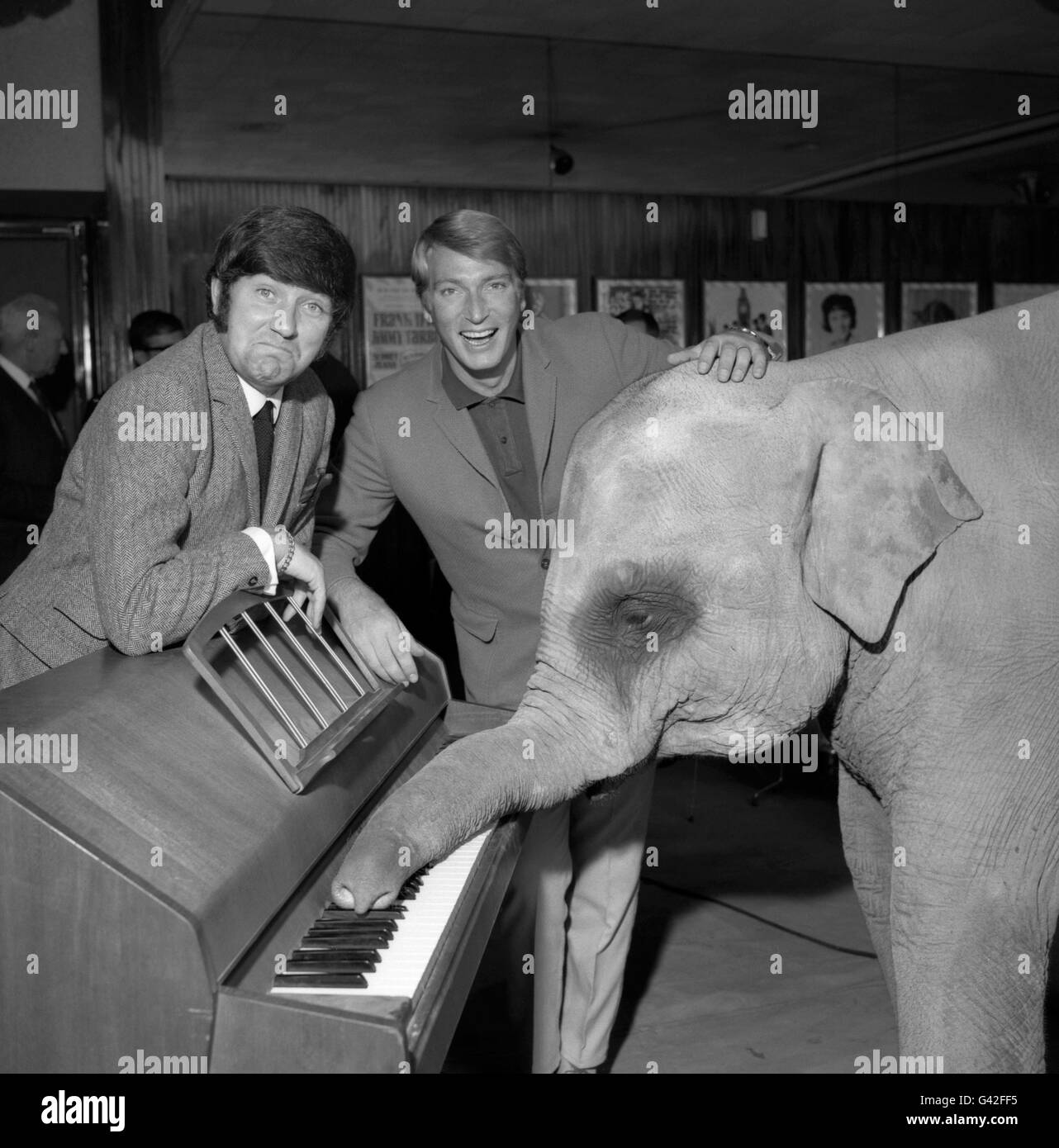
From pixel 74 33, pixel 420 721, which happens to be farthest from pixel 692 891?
pixel 74 33

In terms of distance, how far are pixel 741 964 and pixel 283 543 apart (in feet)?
8.70

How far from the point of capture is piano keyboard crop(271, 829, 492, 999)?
1638 mm

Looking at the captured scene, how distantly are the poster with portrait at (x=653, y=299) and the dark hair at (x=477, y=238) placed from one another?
7.19m

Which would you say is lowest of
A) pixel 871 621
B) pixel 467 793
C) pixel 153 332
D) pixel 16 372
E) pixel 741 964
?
pixel 741 964

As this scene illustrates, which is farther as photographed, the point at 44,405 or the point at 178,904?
the point at 44,405

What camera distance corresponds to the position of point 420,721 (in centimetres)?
290

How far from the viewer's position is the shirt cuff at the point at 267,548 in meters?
2.26

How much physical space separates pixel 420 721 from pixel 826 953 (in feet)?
6.92

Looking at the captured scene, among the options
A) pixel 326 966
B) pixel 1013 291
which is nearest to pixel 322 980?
pixel 326 966

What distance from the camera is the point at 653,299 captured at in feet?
33.6

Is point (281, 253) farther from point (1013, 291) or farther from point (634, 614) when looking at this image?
point (1013, 291)

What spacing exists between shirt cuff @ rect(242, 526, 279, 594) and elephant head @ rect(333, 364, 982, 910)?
44 centimetres

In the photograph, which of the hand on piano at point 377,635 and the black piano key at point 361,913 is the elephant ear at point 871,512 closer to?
the black piano key at point 361,913
